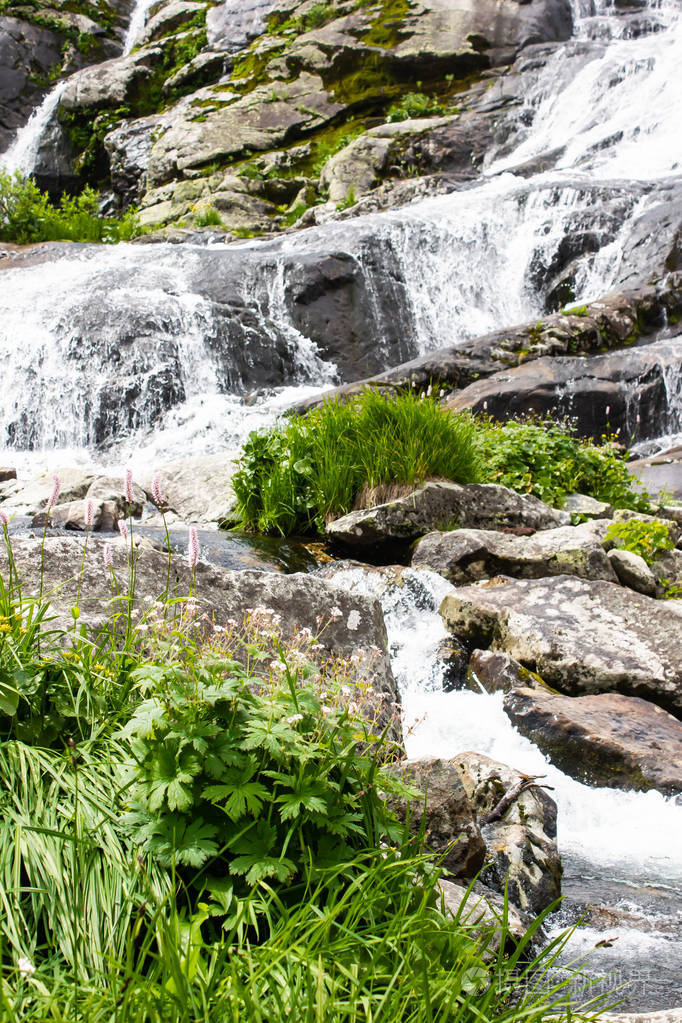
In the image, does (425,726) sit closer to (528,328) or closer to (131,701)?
(131,701)

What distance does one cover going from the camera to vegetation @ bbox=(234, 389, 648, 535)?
7023mm

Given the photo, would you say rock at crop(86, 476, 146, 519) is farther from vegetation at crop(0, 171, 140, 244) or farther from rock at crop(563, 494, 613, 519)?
vegetation at crop(0, 171, 140, 244)

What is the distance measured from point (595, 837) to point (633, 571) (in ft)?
9.37

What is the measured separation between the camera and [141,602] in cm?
317

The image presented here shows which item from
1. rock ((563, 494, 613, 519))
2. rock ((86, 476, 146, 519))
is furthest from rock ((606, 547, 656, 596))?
rock ((86, 476, 146, 519))

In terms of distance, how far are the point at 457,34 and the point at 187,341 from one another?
20191 millimetres

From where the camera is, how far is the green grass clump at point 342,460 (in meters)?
7.02

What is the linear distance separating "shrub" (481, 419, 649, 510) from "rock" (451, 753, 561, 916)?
4.93 m

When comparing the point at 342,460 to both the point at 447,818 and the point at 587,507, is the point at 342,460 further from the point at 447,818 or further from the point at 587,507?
the point at 447,818

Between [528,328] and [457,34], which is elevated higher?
[457,34]

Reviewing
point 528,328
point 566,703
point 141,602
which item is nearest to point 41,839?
point 141,602

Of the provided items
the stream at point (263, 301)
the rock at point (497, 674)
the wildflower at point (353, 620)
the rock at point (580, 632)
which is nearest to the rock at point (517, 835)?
the wildflower at point (353, 620)

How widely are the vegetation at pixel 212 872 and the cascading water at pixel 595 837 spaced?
358 millimetres

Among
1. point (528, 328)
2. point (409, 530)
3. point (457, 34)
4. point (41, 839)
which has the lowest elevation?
point (409, 530)
